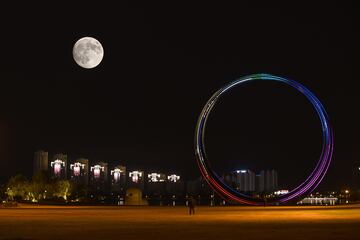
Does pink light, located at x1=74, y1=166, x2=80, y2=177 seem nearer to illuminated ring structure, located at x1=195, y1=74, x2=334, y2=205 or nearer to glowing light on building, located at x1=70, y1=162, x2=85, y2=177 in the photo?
glowing light on building, located at x1=70, y1=162, x2=85, y2=177

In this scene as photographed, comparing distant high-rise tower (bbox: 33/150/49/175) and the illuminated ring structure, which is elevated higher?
distant high-rise tower (bbox: 33/150/49/175)

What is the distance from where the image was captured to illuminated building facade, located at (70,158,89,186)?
165 metres

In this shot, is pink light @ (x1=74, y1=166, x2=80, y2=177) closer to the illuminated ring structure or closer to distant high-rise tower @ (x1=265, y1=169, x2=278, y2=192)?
distant high-rise tower @ (x1=265, y1=169, x2=278, y2=192)

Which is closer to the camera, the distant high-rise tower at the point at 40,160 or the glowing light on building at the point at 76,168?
the distant high-rise tower at the point at 40,160

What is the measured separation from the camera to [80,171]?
177250mm

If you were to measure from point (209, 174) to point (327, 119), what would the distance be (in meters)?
8.51

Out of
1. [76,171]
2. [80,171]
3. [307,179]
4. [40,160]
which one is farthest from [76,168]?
[307,179]

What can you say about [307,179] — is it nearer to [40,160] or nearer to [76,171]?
[40,160]

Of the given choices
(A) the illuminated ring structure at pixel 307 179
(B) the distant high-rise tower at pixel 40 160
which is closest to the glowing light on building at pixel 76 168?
(B) the distant high-rise tower at pixel 40 160

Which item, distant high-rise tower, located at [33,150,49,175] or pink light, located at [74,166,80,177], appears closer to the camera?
distant high-rise tower, located at [33,150,49,175]

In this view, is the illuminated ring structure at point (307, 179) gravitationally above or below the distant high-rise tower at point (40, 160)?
below

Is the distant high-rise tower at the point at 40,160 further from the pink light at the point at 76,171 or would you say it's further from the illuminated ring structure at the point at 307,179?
the illuminated ring structure at the point at 307,179

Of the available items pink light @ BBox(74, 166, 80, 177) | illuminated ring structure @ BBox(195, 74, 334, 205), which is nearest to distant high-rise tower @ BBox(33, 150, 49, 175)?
pink light @ BBox(74, 166, 80, 177)

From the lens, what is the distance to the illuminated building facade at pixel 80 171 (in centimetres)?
16538
